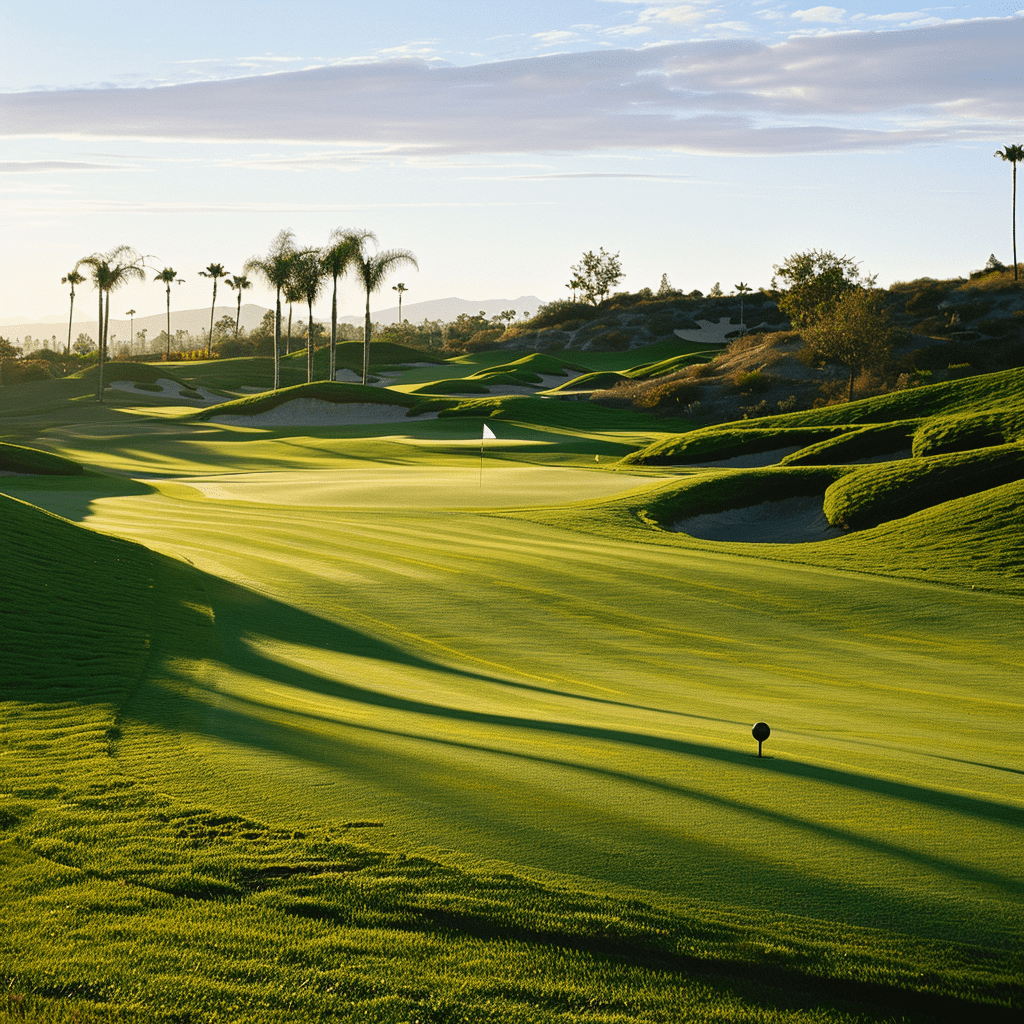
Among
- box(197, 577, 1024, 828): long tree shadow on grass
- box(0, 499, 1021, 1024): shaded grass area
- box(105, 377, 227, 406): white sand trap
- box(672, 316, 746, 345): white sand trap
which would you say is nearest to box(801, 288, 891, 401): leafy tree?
box(105, 377, 227, 406): white sand trap

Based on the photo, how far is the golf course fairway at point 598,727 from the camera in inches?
180

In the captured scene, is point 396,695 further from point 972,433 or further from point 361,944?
point 972,433

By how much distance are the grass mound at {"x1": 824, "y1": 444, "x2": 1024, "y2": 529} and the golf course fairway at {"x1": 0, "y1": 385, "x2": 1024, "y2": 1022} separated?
166 inches

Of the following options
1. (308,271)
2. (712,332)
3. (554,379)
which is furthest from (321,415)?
(712,332)

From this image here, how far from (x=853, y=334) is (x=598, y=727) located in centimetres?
5113

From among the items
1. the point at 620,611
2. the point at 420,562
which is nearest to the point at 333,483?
the point at 420,562

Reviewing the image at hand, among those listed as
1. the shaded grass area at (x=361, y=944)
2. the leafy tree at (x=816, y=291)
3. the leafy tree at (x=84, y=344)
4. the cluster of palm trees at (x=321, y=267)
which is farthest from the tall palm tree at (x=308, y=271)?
the leafy tree at (x=84, y=344)

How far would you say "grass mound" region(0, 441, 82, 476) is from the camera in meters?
31.6

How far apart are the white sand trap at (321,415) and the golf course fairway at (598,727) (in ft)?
120

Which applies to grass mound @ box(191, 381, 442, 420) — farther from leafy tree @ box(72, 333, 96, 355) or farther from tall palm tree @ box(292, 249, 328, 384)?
leafy tree @ box(72, 333, 96, 355)

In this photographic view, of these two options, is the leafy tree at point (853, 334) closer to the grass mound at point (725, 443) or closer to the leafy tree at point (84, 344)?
the grass mound at point (725, 443)

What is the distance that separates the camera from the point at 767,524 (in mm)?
25125

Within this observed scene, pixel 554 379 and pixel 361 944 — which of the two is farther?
pixel 554 379

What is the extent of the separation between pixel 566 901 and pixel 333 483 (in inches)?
1166
